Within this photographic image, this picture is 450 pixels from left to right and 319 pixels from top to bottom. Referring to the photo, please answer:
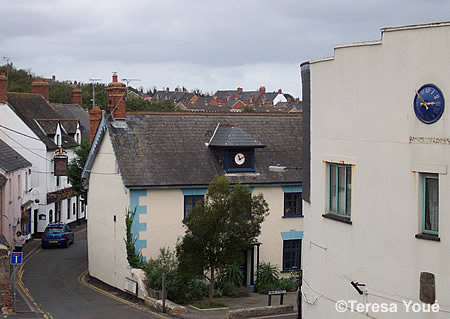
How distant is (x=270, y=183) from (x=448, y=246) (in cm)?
1830

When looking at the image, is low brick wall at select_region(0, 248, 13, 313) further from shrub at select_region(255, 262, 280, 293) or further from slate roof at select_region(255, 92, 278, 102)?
slate roof at select_region(255, 92, 278, 102)

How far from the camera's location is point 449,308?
463 inches

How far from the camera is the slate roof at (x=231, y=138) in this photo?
29828 millimetres

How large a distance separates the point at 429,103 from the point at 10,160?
33126 mm

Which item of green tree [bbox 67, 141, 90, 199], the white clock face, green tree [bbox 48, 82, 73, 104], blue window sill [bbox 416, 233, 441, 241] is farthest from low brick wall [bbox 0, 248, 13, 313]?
green tree [bbox 48, 82, 73, 104]

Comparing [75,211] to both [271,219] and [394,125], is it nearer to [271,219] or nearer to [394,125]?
[271,219]

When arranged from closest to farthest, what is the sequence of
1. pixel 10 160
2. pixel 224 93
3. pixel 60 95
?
pixel 10 160 → pixel 60 95 → pixel 224 93

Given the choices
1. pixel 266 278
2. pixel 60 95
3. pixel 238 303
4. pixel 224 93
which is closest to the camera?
pixel 238 303

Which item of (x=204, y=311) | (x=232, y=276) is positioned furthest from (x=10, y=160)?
(x=204, y=311)

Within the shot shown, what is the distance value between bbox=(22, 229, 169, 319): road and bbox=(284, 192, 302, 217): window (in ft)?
27.5

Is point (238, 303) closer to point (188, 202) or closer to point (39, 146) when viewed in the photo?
point (188, 202)

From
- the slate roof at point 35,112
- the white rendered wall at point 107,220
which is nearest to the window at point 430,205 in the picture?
the white rendered wall at point 107,220

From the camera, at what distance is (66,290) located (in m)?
29.6

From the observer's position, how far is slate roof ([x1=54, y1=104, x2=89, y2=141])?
60562 mm
